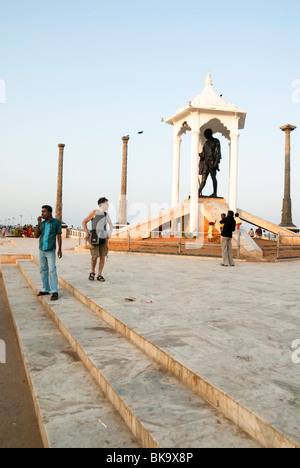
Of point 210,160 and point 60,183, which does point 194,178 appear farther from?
point 60,183

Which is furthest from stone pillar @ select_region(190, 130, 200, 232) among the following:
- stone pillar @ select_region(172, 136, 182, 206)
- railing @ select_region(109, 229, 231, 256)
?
stone pillar @ select_region(172, 136, 182, 206)

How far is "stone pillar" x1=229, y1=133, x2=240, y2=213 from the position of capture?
63.5 feet

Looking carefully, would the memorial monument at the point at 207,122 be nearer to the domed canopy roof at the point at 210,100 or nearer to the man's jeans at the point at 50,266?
the domed canopy roof at the point at 210,100

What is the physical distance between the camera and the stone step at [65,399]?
2.22m

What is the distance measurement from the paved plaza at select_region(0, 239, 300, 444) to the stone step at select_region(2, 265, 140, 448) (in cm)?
69

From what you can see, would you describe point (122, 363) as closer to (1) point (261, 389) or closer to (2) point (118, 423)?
(2) point (118, 423)

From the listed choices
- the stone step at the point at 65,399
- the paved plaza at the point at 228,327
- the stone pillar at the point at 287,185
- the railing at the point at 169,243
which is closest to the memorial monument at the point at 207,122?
the railing at the point at 169,243

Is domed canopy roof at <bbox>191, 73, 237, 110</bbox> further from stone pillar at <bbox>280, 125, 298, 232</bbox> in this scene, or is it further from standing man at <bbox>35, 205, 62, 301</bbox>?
standing man at <bbox>35, 205, 62, 301</bbox>

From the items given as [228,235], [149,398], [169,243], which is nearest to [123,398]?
[149,398]

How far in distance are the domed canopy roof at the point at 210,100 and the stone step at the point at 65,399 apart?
1690 centimetres

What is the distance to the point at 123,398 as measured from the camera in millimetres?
2473

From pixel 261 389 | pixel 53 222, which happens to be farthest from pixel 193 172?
pixel 261 389

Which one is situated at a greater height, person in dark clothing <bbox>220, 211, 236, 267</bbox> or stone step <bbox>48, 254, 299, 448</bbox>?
person in dark clothing <bbox>220, 211, 236, 267</bbox>
